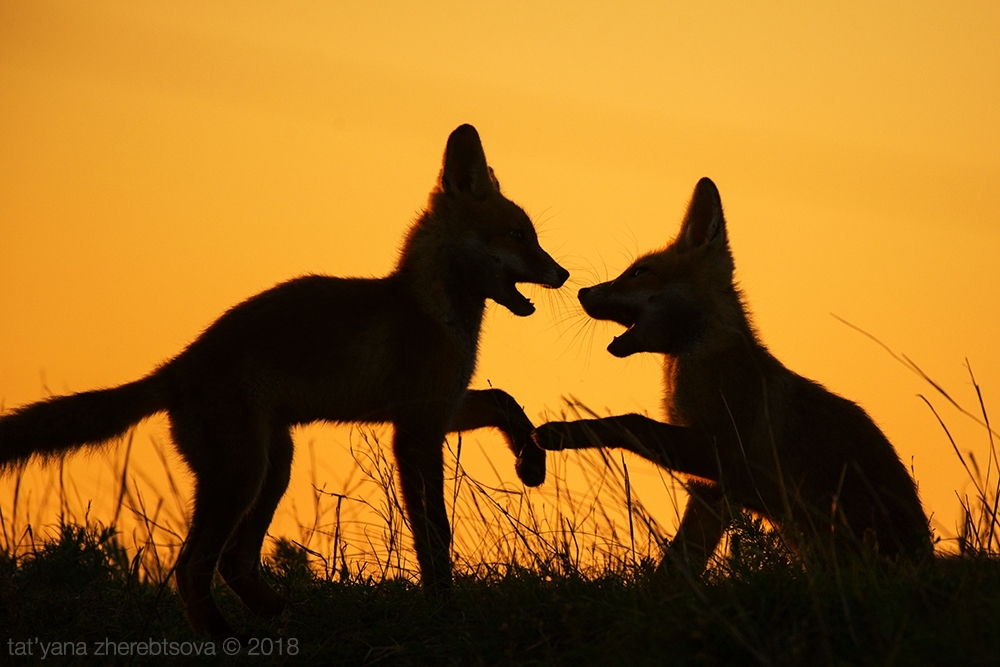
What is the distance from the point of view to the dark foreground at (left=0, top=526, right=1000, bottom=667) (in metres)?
3.45

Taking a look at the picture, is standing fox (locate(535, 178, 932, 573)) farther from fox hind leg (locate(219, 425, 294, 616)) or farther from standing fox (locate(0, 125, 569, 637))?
fox hind leg (locate(219, 425, 294, 616))

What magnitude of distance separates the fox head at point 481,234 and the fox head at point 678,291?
42 cm

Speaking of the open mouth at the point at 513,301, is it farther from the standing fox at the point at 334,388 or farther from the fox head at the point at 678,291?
the fox head at the point at 678,291

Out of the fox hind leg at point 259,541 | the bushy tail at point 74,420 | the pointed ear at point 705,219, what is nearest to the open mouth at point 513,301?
the pointed ear at point 705,219

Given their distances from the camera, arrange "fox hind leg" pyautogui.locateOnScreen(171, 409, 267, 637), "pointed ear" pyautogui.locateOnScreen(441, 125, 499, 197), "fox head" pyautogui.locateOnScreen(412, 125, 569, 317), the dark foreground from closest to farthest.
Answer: the dark foreground
"fox hind leg" pyautogui.locateOnScreen(171, 409, 267, 637)
"fox head" pyautogui.locateOnScreen(412, 125, 569, 317)
"pointed ear" pyautogui.locateOnScreen(441, 125, 499, 197)

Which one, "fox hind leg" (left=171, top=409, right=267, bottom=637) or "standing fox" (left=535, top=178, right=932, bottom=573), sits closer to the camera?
"fox hind leg" (left=171, top=409, right=267, bottom=637)

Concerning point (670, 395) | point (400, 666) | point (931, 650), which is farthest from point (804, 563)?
point (670, 395)

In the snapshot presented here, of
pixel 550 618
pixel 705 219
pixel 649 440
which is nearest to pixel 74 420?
pixel 550 618

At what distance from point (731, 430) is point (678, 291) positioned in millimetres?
1050

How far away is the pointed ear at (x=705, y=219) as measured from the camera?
270 inches

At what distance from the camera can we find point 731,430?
599cm

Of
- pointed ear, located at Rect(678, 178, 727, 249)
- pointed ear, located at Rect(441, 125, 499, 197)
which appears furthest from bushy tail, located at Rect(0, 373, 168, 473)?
pointed ear, located at Rect(678, 178, 727, 249)

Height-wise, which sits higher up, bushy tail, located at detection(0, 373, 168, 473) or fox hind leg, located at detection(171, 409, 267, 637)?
bushy tail, located at detection(0, 373, 168, 473)

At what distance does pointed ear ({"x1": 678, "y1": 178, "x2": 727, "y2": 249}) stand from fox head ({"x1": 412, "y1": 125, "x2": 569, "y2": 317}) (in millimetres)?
943
